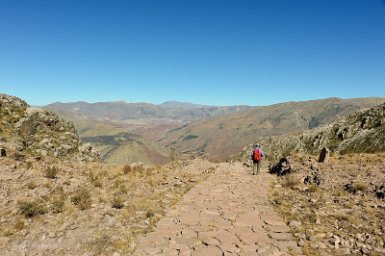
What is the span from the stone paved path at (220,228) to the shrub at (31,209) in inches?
183

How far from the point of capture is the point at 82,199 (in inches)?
543

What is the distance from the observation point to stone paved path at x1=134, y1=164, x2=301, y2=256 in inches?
397

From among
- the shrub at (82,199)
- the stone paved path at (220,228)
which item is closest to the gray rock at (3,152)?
the shrub at (82,199)

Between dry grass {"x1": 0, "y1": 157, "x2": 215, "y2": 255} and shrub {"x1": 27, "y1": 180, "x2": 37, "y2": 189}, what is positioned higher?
shrub {"x1": 27, "y1": 180, "x2": 37, "y2": 189}

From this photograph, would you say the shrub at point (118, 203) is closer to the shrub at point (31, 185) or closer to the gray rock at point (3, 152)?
the shrub at point (31, 185)

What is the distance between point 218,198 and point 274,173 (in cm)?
1148

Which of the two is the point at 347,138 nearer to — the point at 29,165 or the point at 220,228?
the point at 220,228

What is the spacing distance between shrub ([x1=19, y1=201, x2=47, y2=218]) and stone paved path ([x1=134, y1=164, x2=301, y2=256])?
4.66m

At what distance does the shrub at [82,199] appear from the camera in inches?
527

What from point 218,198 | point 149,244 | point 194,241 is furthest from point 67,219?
point 218,198

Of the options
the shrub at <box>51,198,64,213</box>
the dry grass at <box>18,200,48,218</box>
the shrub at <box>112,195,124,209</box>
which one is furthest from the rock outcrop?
the shrub at <box>112,195,124,209</box>

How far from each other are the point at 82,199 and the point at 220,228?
247 inches

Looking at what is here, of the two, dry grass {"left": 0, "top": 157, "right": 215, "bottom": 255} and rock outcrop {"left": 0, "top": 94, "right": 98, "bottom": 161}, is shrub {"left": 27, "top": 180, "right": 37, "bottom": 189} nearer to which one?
dry grass {"left": 0, "top": 157, "right": 215, "bottom": 255}

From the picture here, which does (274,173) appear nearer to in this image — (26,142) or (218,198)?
(218,198)
